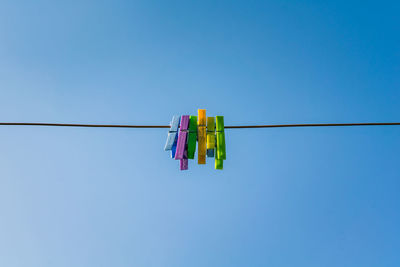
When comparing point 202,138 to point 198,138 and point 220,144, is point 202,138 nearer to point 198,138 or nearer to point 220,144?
point 198,138

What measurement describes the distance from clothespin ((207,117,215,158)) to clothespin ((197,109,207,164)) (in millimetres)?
53

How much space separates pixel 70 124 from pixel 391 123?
385 centimetres

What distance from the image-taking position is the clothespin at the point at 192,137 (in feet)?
13.4

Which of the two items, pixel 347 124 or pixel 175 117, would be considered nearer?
pixel 347 124

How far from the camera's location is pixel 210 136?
13.5 feet

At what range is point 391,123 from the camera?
3.77 metres

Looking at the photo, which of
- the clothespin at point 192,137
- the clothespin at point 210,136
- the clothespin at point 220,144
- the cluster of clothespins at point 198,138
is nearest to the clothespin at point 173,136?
the cluster of clothespins at point 198,138

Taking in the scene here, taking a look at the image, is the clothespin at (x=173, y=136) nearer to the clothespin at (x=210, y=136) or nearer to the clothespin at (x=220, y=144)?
the clothespin at (x=210, y=136)

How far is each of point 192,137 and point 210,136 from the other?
9.4 inches

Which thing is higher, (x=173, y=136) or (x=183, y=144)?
(x=173, y=136)

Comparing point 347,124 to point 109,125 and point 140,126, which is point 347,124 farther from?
point 109,125

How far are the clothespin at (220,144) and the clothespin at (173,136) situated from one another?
0.54 meters

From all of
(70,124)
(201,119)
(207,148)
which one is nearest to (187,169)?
(207,148)

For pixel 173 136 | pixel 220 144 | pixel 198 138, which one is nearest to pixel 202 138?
pixel 198 138
